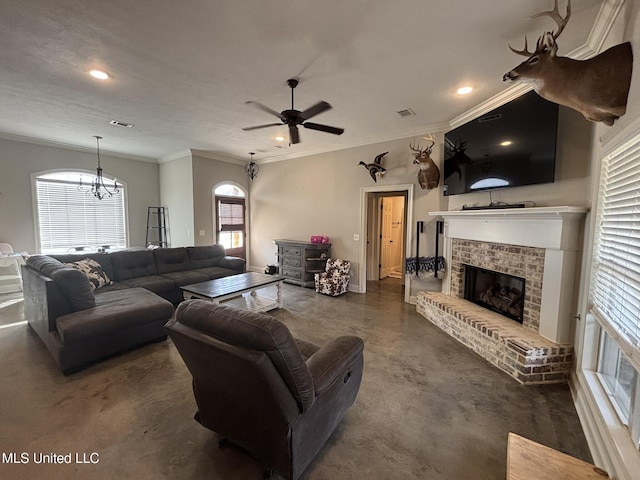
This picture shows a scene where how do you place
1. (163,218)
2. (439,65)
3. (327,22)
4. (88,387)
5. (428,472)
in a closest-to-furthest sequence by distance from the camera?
(428,472) → (327,22) → (88,387) → (439,65) → (163,218)

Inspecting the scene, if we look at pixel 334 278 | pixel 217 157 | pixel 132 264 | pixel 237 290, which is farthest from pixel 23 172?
pixel 334 278

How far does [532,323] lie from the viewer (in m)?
2.85

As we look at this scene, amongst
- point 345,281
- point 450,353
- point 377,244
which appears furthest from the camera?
point 377,244

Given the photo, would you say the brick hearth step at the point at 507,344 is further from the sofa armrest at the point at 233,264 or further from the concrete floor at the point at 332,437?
the sofa armrest at the point at 233,264

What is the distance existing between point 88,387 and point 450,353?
359 centimetres

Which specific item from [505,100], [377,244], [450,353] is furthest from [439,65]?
[377,244]

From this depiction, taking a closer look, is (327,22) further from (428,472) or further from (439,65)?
(428,472)

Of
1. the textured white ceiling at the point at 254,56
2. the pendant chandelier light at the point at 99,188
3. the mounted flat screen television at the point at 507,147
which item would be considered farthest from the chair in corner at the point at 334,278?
the pendant chandelier light at the point at 99,188

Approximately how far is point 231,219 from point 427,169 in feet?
16.4

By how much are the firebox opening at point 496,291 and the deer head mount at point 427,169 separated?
1436 mm

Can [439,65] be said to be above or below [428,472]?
above

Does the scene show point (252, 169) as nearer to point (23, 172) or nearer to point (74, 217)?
point (74, 217)

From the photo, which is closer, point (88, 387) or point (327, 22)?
point (327, 22)

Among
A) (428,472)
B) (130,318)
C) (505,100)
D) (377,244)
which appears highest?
(505,100)
